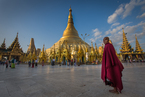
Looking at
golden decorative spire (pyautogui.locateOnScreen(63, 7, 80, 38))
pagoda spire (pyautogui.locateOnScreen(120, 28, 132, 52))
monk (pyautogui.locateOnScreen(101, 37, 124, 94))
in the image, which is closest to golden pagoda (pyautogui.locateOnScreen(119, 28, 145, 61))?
pagoda spire (pyautogui.locateOnScreen(120, 28, 132, 52))

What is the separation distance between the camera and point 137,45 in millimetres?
42938

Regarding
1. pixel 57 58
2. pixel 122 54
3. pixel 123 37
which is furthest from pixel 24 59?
pixel 123 37

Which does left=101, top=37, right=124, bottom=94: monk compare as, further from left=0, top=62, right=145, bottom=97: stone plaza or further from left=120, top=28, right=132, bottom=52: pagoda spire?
left=120, top=28, right=132, bottom=52: pagoda spire

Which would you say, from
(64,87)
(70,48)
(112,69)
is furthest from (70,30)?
(112,69)

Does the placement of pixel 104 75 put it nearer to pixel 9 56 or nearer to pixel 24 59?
pixel 24 59

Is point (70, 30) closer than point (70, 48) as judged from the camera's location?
No

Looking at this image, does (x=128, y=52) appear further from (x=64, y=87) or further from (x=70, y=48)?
(x=64, y=87)

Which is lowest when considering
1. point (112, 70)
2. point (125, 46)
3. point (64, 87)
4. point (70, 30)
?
point (64, 87)

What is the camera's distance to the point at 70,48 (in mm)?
32812

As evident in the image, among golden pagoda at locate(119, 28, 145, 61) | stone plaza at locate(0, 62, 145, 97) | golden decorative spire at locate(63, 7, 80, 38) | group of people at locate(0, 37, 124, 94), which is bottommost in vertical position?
stone plaza at locate(0, 62, 145, 97)

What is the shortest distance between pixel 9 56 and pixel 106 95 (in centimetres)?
4416

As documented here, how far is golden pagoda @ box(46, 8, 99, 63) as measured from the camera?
944 inches

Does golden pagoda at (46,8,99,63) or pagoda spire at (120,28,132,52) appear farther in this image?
pagoda spire at (120,28,132,52)

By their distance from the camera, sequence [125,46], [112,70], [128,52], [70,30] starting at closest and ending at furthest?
[112,70], [128,52], [125,46], [70,30]
